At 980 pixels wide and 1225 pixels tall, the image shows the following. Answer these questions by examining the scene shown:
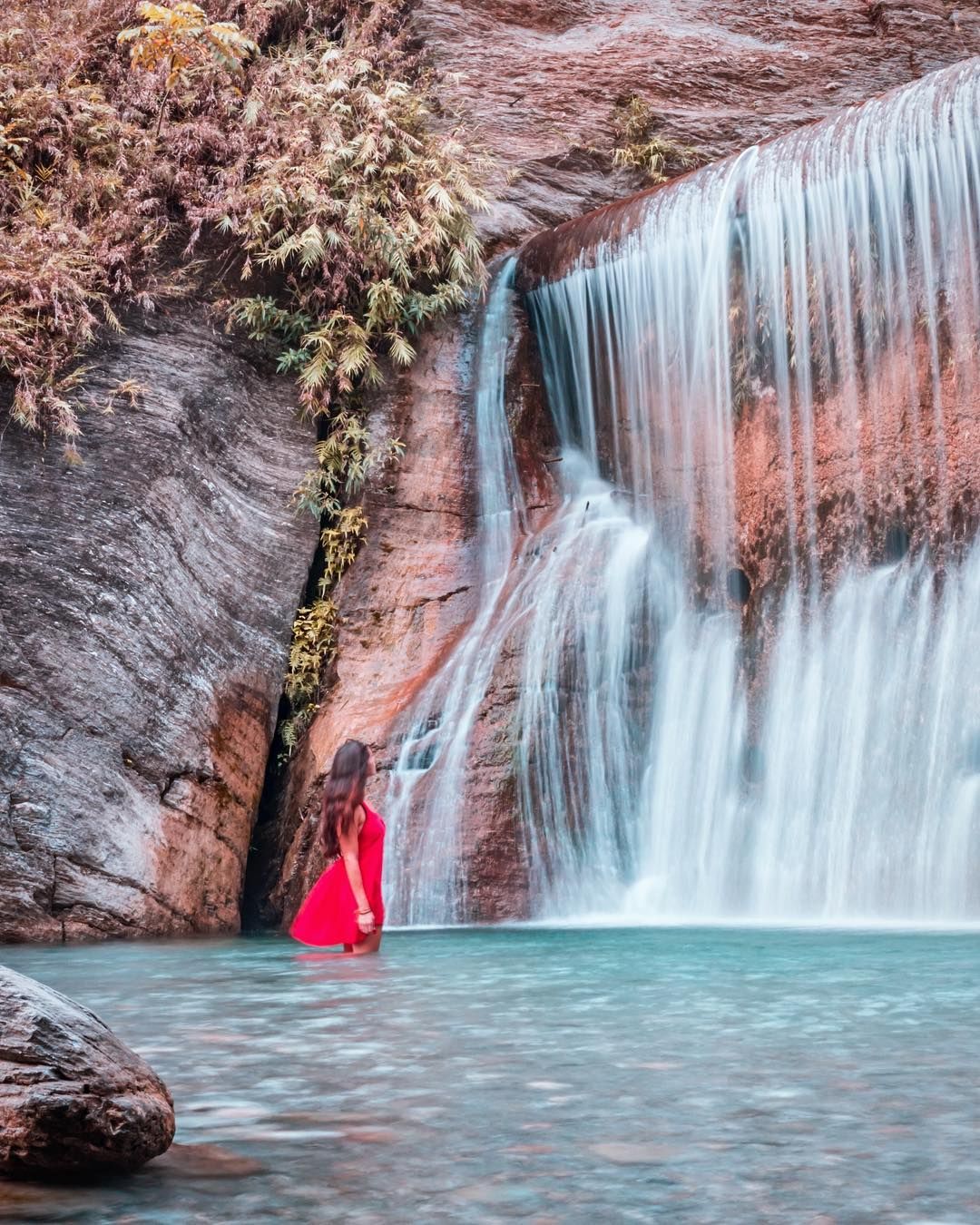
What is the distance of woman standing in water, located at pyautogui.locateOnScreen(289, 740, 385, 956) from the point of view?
7.10 meters

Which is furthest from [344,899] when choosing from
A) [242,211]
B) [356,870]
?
[242,211]

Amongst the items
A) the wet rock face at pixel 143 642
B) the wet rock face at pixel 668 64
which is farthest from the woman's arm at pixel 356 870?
the wet rock face at pixel 668 64

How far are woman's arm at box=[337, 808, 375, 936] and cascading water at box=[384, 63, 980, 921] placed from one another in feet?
8.90

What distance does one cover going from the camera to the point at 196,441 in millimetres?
11719

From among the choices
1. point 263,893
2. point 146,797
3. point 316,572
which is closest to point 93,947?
point 146,797

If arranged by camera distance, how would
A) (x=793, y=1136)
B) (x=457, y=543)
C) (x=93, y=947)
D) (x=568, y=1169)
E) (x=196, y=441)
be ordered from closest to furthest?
(x=568, y=1169) < (x=793, y=1136) < (x=93, y=947) < (x=196, y=441) < (x=457, y=543)

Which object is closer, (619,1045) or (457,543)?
(619,1045)

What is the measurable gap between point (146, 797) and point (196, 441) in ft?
11.1

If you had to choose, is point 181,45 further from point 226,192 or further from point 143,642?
point 143,642

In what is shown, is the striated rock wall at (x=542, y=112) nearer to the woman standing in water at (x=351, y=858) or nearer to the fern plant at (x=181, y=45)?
Result: the fern plant at (x=181, y=45)

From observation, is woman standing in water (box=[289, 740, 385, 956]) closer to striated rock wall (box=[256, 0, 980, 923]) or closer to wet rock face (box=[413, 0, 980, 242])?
striated rock wall (box=[256, 0, 980, 923])

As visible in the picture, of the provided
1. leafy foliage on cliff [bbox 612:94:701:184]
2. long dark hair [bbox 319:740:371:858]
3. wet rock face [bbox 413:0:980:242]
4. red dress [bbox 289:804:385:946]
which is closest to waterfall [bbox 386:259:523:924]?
red dress [bbox 289:804:385:946]

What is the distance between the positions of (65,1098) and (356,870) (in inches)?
184

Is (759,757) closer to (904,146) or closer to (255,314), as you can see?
(904,146)
